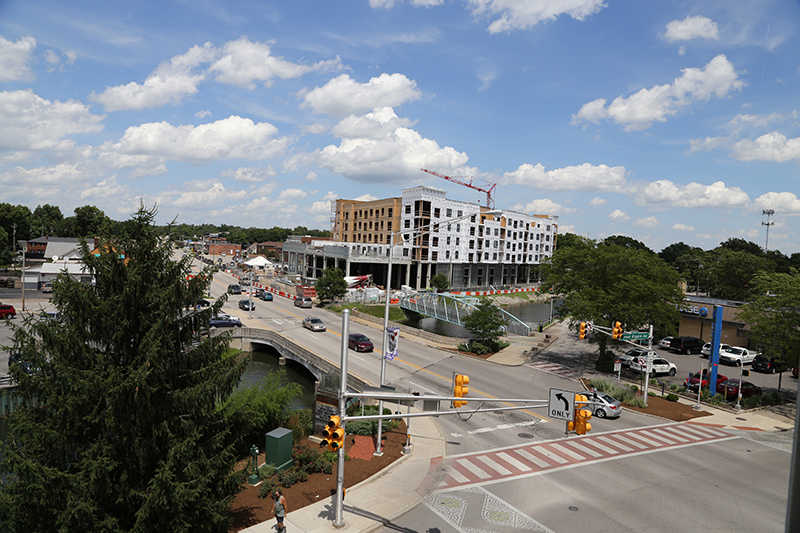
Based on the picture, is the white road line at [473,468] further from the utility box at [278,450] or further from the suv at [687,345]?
the suv at [687,345]

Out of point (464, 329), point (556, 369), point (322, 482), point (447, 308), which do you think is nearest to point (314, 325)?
point (447, 308)

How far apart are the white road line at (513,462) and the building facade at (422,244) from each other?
→ 61.9 metres

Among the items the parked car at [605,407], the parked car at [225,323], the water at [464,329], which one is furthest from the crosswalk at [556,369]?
the parked car at [225,323]

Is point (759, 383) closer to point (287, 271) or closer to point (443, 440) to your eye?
point (443, 440)

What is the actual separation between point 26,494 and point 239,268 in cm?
11678

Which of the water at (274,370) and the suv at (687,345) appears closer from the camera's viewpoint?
the water at (274,370)

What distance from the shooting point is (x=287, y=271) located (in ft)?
373

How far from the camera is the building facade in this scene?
91.1 m

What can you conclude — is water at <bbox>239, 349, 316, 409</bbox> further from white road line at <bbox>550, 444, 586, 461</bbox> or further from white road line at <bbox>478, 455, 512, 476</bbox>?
white road line at <bbox>550, 444, 586, 461</bbox>

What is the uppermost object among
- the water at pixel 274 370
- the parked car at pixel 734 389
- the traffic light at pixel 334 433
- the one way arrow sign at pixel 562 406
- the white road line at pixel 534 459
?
the one way arrow sign at pixel 562 406

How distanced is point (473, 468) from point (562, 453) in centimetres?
475

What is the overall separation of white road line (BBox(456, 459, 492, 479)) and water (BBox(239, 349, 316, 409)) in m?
15.9

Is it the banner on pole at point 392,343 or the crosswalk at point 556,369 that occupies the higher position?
the banner on pole at point 392,343

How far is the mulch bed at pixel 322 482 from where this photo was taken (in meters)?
15.3
